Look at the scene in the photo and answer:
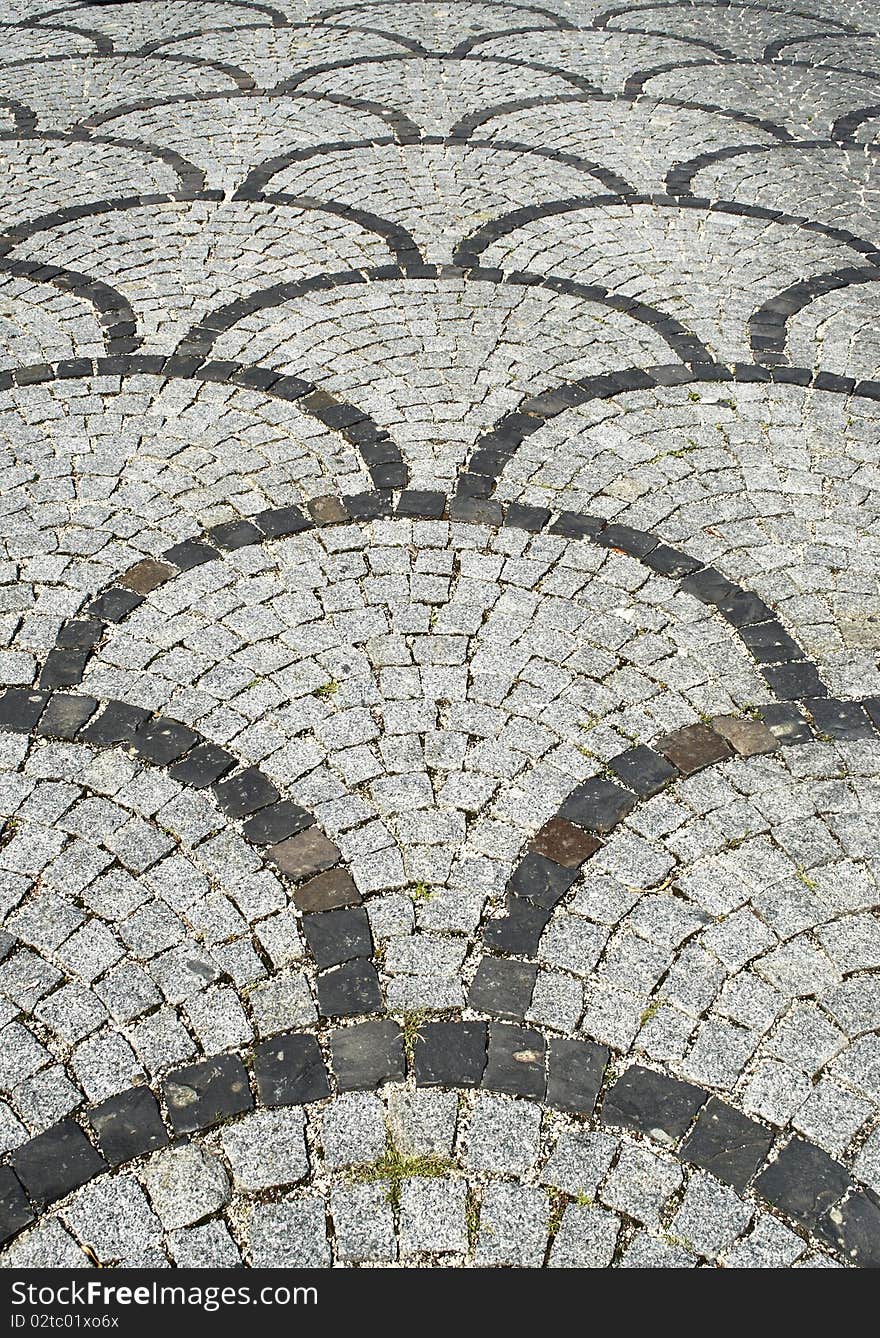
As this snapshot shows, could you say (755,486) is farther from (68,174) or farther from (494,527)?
(68,174)

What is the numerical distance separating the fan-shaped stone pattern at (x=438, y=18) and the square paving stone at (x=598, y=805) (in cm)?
971

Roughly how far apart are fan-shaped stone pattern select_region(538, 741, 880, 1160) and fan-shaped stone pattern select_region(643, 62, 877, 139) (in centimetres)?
772

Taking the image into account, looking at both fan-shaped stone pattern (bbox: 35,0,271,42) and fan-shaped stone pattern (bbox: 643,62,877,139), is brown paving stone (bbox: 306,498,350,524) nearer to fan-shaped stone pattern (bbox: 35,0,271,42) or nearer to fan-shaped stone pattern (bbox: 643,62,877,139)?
fan-shaped stone pattern (bbox: 643,62,877,139)

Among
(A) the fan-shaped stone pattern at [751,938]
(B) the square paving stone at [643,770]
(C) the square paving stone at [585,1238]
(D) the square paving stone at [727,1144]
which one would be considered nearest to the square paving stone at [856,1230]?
(A) the fan-shaped stone pattern at [751,938]

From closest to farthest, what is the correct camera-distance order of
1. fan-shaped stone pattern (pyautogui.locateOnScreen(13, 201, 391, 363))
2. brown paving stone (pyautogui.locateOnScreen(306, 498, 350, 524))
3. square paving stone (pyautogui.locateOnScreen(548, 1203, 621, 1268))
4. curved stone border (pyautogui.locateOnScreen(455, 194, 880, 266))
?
square paving stone (pyautogui.locateOnScreen(548, 1203, 621, 1268)) → brown paving stone (pyautogui.locateOnScreen(306, 498, 350, 524)) → fan-shaped stone pattern (pyautogui.locateOnScreen(13, 201, 391, 363)) → curved stone border (pyautogui.locateOnScreen(455, 194, 880, 266))

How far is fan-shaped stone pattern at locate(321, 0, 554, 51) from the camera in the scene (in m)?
12.4

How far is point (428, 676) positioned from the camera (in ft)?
17.9

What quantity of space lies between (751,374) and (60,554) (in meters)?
4.17

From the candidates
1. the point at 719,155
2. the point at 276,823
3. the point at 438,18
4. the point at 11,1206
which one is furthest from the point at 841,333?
the point at 438,18

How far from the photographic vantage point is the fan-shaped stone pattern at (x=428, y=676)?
191 inches

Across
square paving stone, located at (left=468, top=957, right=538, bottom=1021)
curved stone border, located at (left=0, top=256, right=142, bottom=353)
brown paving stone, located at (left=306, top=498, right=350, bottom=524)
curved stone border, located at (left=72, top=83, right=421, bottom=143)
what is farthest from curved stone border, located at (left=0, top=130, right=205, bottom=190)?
square paving stone, located at (left=468, top=957, right=538, bottom=1021)

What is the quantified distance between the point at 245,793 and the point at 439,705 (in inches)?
36.5

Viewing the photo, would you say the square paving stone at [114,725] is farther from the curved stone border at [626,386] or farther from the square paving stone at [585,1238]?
the square paving stone at [585,1238]

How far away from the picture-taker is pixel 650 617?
5.78 m
